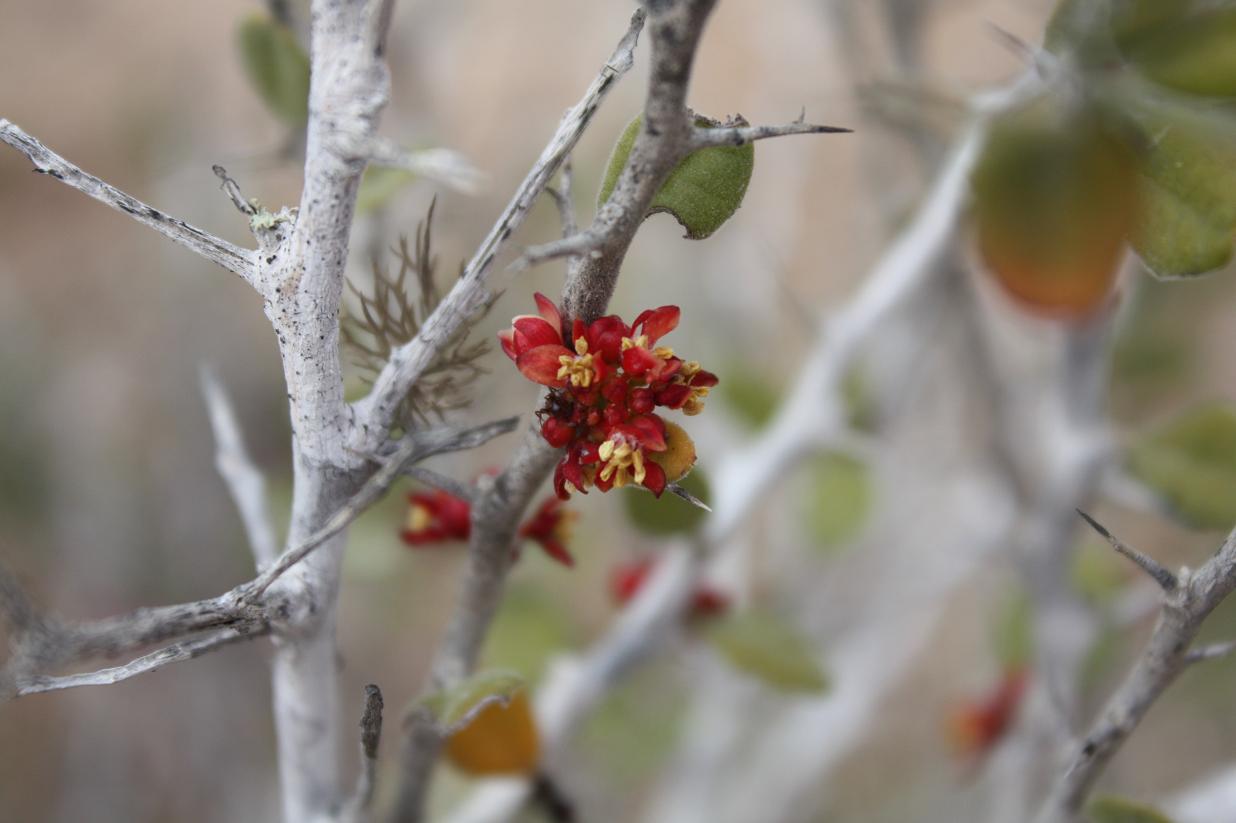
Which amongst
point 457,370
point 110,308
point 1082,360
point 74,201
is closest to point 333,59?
point 457,370

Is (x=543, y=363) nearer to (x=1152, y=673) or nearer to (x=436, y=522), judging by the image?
(x=436, y=522)

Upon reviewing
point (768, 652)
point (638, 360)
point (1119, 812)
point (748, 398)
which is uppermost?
point (748, 398)

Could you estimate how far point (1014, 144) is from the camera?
0.76m

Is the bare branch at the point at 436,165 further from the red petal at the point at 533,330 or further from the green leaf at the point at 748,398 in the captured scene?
the green leaf at the point at 748,398

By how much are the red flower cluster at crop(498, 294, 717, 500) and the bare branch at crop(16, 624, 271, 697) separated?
175 millimetres

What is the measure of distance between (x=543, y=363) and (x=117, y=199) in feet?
0.68

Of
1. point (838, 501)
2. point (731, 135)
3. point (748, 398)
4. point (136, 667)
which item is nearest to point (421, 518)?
point (136, 667)

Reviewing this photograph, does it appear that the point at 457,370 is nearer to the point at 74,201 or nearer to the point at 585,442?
the point at 585,442

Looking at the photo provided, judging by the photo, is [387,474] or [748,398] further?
[748,398]

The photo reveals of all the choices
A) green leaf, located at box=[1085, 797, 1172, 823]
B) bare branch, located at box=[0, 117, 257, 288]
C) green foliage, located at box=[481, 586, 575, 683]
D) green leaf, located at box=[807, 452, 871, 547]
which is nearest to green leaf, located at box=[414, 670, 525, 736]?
bare branch, located at box=[0, 117, 257, 288]

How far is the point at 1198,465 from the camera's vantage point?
889 mm

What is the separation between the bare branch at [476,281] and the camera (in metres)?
0.44

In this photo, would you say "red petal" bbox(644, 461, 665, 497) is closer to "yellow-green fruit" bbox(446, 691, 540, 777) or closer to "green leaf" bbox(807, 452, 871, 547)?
"yellow-green fruit" bbox(446, 691, 540, 777)

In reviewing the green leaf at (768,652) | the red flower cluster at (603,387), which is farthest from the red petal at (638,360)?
the green leaf at (768,652)
